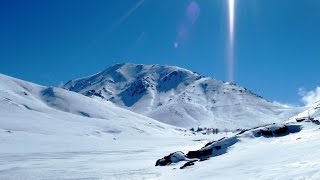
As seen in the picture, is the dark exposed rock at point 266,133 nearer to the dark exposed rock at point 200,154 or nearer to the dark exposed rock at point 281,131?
the dark exposed rock at point 281,131

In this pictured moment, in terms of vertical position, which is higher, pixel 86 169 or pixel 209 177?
pixel 86 169

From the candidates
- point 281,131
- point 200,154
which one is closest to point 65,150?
point 200,154

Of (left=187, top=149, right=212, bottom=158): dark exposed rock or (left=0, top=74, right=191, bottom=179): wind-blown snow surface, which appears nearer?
(left=0, top=74, right=191, bottom=179): wind-blown snow surface

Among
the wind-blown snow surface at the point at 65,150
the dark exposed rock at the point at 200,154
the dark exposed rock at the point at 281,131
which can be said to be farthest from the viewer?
the dark exposed rock at the point at 281,131

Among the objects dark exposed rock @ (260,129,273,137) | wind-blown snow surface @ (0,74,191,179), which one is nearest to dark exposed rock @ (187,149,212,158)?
wind-blown snow surface @ (0,74,191,179)

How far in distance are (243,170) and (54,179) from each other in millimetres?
20805

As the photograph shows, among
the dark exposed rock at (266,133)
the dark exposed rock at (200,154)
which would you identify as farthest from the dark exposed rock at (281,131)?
the dark exposed rock at (200,154)

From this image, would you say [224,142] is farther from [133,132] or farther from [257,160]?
[133,132]

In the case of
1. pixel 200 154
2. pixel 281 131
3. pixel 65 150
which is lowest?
pixel 200 154

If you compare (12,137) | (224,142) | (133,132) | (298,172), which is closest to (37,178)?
(224,142)

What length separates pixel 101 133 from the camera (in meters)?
172

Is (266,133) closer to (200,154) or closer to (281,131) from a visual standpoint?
(281,131)

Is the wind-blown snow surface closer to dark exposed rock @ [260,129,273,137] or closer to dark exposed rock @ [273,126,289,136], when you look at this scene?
dark exposed rock @ [260,129,273,137]

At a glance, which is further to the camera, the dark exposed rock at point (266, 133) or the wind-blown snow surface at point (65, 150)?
the dark exposed rock at point (266, 133)
